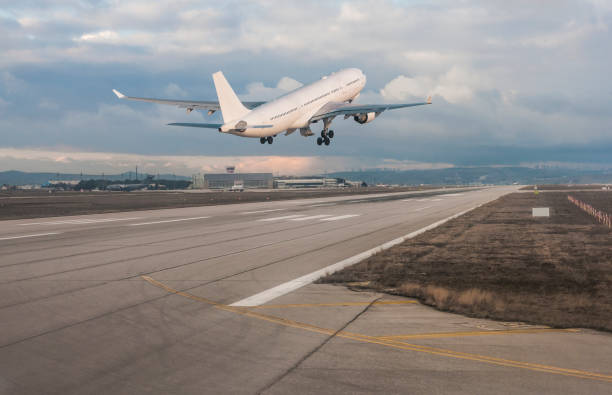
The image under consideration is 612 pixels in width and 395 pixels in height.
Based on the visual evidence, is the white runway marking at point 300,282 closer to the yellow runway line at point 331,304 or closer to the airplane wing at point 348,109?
the yellow runway line at point 331,304

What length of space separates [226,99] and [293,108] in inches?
343

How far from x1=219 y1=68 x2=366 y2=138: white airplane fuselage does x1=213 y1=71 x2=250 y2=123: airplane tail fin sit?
1.77 feet

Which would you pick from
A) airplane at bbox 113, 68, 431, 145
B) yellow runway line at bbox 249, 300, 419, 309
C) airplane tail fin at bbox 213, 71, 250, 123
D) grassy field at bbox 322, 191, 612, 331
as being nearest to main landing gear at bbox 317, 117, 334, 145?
airplane at bbox 113, 68, 431, 145

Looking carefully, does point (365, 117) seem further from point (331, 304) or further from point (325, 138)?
point (331, 304)

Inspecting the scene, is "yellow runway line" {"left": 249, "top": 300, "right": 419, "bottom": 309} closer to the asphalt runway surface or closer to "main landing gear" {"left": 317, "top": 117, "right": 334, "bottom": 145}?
the asphalt runway surface

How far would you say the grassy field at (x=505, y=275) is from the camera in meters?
10.2

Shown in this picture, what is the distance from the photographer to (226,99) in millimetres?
47844

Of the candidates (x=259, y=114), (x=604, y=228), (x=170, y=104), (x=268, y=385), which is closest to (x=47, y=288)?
(x=268, y=385)

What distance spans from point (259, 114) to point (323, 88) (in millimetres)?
12603

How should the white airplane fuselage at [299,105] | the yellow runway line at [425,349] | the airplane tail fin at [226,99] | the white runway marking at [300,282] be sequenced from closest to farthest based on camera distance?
the yellow runway line at [425,349]
the white runway marking at [300,282]
the airplane tail fin at [226,99]
the white airplane fuselage at [299,105]

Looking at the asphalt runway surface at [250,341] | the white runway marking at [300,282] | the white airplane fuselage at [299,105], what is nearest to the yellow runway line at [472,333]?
the asphalt runway surface at [250,341]

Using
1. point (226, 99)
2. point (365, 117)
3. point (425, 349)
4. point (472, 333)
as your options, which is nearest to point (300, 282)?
point (472, 333)

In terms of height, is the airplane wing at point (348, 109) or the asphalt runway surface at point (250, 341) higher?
the airplane wing at point (348, 109)

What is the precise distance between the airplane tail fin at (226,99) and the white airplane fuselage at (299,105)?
54cm
